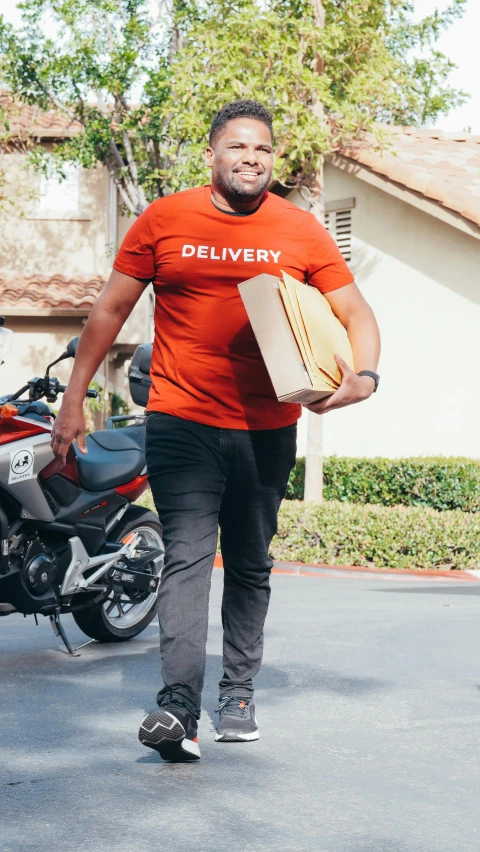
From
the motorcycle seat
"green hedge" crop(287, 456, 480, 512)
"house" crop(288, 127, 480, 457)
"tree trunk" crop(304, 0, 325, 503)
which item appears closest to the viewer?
the motorcycle seat

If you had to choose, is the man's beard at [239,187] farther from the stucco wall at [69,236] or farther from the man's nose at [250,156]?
the stucco wall at [69,236]

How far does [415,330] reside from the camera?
1527 cm

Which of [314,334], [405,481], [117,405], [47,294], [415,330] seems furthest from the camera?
[117,405]

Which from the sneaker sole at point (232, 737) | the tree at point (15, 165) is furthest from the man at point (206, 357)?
the tree at point (15, 165)

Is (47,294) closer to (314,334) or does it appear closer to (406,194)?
(406,194)

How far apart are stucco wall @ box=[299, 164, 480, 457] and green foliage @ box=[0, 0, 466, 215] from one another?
1346 mm

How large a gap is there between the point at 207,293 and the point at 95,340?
44 cm

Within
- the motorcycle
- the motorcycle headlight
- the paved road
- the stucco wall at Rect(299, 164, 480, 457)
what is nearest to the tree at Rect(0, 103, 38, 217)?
the stucco wall at Rect(299, 164, 480, 457)

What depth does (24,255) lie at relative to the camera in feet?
76.7

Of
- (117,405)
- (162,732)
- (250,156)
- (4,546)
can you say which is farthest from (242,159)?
(117,405)

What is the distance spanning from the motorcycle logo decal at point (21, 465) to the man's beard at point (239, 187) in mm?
2103

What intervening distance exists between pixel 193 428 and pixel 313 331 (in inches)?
21.2

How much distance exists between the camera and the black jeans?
4172mm

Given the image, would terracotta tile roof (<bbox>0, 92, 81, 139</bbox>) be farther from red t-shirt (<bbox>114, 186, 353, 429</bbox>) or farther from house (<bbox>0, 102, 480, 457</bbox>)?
red t-shirt (<bbox>114, 186, 353, 429</bbox>)
